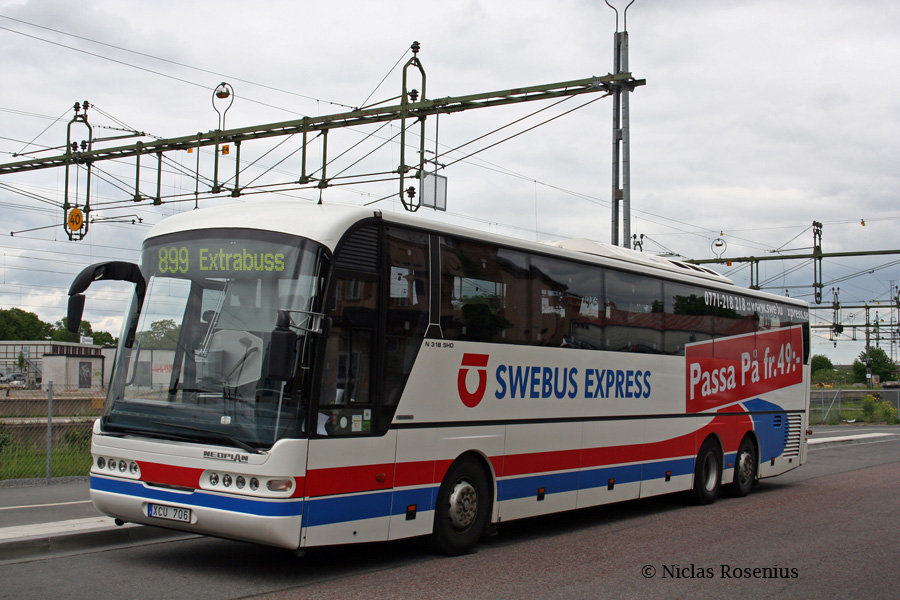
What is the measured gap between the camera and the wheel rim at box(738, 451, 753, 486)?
15.6 m

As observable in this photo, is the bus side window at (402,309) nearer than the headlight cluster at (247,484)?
No

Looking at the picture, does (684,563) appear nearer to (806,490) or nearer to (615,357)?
(615,357)

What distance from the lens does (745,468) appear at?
1572cm

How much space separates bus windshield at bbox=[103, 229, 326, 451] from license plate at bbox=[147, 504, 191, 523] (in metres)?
0.62

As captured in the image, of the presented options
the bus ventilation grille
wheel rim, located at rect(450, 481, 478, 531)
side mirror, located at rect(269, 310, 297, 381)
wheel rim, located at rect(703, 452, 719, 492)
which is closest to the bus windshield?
side mirror, located at rect(269, 310, 297, 381)

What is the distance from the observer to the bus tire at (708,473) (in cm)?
1420

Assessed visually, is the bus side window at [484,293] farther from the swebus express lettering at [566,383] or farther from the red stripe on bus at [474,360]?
the swebus express lettering at [566,383]

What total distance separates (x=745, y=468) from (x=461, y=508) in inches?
329

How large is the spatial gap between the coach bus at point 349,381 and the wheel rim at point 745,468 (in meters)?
4.69

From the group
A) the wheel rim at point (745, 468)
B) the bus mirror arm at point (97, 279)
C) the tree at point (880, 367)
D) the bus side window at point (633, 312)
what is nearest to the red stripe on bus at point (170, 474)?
the bus mirror arm at point (97, 279)

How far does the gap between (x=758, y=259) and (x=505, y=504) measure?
3530 centimetres

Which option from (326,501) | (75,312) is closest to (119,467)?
(75,312)

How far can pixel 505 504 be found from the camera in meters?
9.90

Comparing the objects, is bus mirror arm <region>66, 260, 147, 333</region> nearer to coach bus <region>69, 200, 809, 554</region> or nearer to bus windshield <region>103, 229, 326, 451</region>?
coach bus <region>69, 200, 809, 554</region>
